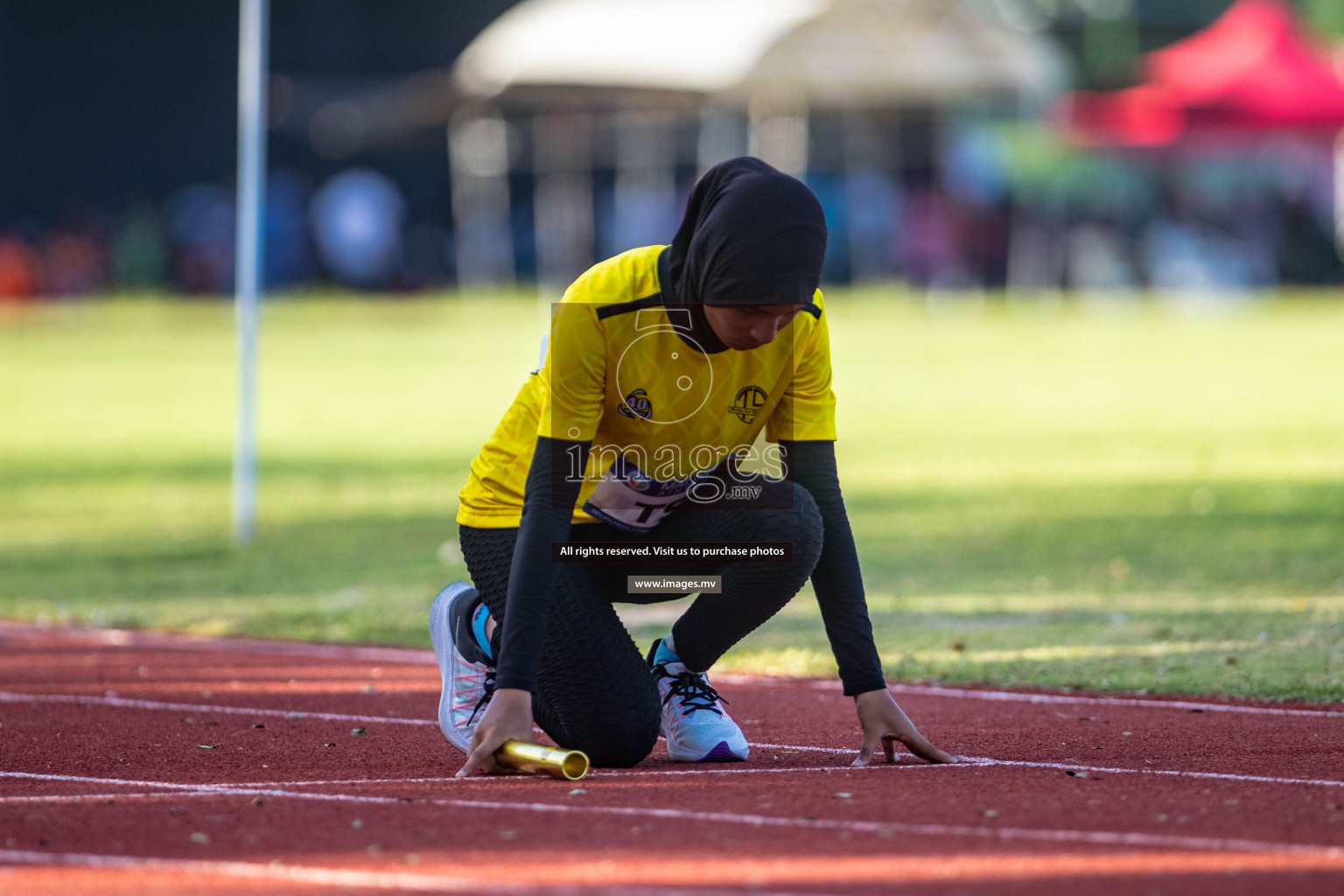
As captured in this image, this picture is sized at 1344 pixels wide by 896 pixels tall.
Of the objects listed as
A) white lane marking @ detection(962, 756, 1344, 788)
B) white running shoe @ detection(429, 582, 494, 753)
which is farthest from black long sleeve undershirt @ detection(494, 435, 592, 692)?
white lane marking @ detection(962, 756, 1344, 788)

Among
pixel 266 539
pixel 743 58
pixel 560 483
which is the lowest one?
pixel 266 539

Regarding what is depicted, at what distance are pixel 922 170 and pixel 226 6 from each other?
→ 49.1 ft

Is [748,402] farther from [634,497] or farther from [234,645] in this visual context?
[234,645]

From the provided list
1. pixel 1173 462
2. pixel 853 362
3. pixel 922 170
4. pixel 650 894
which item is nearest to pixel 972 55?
pixel 922 170

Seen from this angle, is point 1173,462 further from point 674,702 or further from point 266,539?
point 674,702

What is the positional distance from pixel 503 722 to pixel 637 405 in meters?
0.90

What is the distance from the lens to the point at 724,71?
32.1 meters

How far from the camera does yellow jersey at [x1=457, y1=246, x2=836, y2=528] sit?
14.4ft

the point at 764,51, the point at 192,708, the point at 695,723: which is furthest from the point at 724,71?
the point at 695,723

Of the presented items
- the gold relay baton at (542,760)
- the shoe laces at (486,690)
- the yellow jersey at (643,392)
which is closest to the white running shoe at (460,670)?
the shoe laces at (486,690)

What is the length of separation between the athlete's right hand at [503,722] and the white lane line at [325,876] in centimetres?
69

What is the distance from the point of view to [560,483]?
429cm

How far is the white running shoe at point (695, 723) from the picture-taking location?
4848 mm

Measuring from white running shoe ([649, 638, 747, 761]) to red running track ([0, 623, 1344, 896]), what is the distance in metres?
0.11
